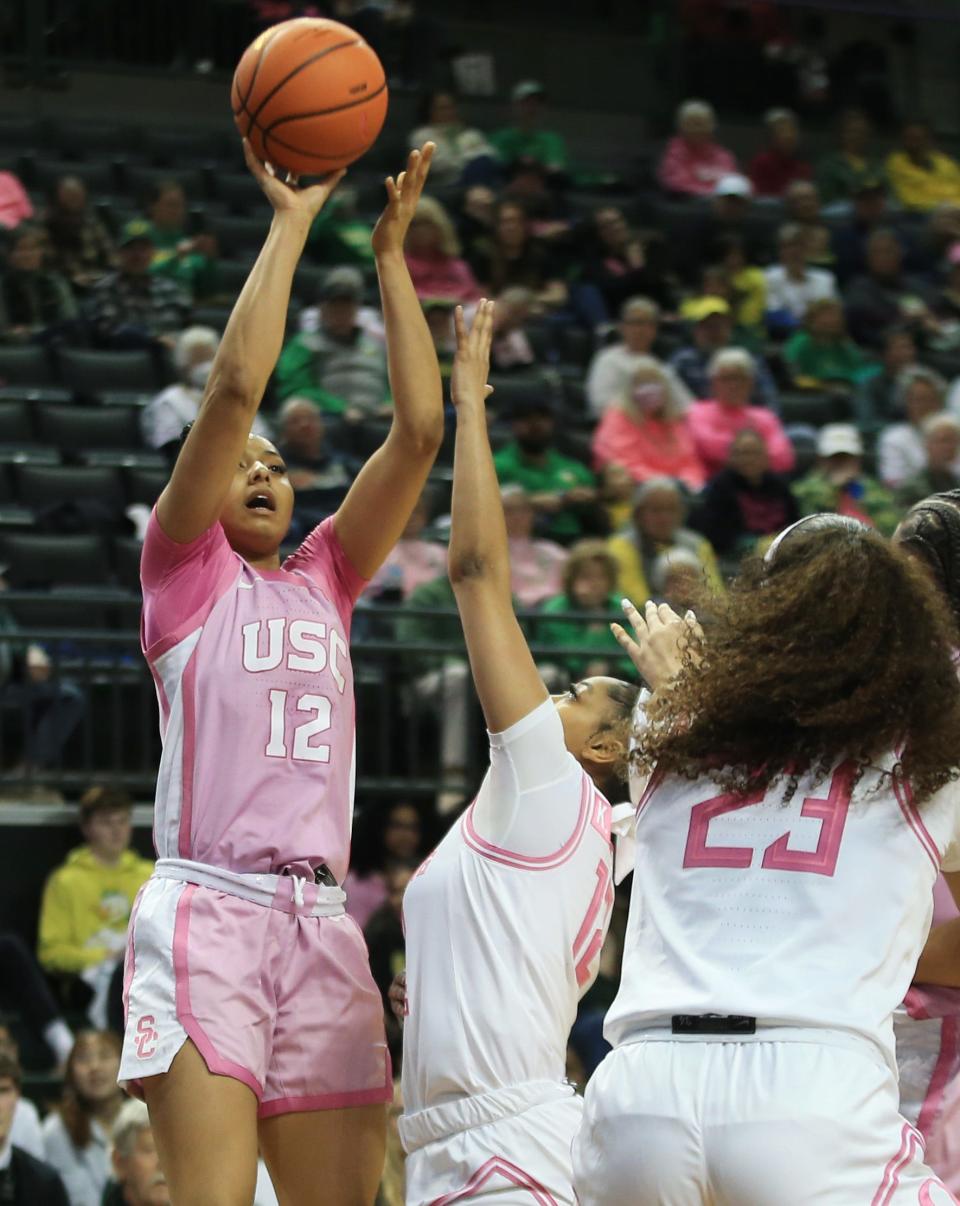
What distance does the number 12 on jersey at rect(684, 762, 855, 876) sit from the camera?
8.97ft

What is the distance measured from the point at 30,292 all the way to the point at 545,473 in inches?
115

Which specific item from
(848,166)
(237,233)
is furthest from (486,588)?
(848,166)

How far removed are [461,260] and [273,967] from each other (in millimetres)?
8044

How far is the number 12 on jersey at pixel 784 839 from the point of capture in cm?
273

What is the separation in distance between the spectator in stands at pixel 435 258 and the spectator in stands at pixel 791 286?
81.5 inches

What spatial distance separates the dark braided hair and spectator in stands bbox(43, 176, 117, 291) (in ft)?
25.9

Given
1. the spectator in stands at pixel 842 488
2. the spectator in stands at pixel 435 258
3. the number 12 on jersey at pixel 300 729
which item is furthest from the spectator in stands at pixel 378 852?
the number 12 on jersey at pixel 300 729

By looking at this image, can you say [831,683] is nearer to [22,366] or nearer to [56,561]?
[56,561]

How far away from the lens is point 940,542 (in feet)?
10.8

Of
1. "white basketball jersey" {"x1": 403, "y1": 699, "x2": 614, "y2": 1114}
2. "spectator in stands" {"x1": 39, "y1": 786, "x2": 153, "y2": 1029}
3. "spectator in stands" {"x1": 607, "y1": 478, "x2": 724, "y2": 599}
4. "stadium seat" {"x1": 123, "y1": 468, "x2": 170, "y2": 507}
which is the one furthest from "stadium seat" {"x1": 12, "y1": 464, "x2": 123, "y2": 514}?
"white basketball jersey" {"x1": 403, "y1": 699, "x2": 614, "y2": 1114}

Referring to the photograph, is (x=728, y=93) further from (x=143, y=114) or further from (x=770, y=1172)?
(x=770, y=1172)

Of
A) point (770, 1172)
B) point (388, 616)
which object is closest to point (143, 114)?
point (388, 616)

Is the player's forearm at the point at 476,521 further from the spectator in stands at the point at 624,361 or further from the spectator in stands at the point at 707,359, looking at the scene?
the spectator in stands at the point at 707,359

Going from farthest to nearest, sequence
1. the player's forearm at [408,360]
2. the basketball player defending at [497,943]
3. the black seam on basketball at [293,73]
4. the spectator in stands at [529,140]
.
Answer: the spectator in stands at [529,140]
the black seam on basketball at [293,73]
the player's forearm at [408,360]
the basketball player defending at [497,943]
